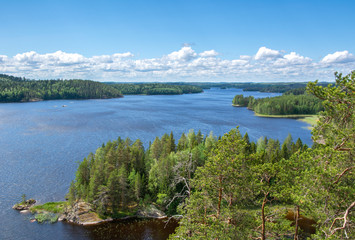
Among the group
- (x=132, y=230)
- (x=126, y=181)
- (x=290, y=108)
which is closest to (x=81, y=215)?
(x=126, y=181)

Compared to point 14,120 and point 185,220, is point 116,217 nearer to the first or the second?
point 185,220

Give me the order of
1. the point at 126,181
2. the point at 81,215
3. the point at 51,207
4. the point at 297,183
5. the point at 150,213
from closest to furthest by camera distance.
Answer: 1. the point at 297,183
2. the point at 81,215
3. the point at 150,213
4. the point at 51,207
5. the point at 126,181

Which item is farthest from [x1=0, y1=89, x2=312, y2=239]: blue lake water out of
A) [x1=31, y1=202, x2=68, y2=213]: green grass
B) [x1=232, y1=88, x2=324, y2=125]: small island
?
[x1=232, y1=88, x2=324, y2=125]: small island

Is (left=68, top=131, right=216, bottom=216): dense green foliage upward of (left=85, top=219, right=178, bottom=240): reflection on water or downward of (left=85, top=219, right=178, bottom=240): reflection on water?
upward

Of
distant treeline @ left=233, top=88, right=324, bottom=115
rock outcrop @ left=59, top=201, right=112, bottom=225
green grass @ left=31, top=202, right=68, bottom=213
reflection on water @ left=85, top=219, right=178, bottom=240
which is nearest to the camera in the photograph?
reflection on water @ left=85, top=219, right=178, bottom=240

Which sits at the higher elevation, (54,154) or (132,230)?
(54,154)

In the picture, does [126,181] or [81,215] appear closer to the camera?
[81,215]

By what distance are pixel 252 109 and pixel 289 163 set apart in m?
164

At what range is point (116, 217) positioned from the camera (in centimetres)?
3941

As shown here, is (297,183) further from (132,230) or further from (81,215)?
(81,215)

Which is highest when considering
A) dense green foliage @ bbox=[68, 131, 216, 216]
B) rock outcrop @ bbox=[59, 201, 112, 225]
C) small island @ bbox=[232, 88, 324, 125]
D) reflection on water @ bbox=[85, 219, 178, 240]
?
small island @ bbox=[232, 88, 324, 125]

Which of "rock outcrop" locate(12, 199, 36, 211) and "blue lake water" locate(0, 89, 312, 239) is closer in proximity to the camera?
"blue lake water" locate(0, 89, 312, 239)

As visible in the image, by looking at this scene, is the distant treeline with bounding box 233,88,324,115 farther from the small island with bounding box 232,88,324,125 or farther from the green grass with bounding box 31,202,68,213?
the green grass with bounding box 31,202,68,213

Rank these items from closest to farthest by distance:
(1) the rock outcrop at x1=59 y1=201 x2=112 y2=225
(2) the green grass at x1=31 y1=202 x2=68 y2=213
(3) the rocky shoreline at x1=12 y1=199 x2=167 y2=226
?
(1) the rock outcrop at x1=59 y1=201 x2=112 y2=225, (3) the rocky shoreline at x1=12 y1=199 x2=167 y2=226, (2) the green grass at x1=31 y1=202 x2=68 y2=213
